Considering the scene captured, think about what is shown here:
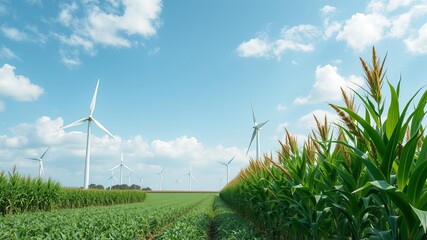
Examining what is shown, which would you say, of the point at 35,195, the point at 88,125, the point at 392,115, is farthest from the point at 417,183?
the point at 88,125

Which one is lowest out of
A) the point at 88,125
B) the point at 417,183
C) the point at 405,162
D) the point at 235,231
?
the point at 235,231

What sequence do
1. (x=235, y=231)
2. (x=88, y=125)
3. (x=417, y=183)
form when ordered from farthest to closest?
(x=88, y=125) < (x=235, y=231) < (x=417, y=183)

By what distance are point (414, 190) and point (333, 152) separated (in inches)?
102

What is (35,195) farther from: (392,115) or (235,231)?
(392,115)

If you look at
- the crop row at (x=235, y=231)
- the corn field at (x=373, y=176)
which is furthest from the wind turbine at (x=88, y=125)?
the corn field at (x=373, y=176)

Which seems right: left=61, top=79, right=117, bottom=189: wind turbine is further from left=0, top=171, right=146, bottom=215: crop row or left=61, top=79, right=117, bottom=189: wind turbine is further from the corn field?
the corn field

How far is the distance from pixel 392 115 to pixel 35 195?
949 inches

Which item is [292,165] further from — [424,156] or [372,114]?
[424,156]

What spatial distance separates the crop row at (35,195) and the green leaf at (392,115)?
21.3 metres

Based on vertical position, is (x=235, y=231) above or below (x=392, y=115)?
below

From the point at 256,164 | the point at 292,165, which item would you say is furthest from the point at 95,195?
the point at 292,165

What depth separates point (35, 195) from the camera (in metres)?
23.3

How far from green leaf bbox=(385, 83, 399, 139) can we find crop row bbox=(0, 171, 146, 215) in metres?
21.3

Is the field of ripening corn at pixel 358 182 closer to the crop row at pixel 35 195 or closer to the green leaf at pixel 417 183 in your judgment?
the green leaf at pixel 417 183
